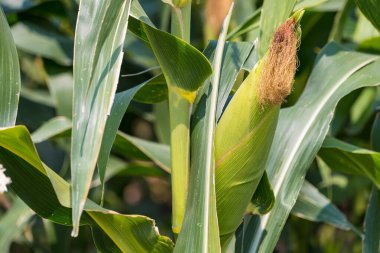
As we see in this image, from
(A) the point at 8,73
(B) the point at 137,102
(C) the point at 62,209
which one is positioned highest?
(A) the point at 8,73

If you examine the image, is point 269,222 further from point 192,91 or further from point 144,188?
point 144,188

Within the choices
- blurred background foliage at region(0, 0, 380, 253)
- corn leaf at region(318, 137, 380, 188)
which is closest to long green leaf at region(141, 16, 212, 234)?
corn leaf at region(318, 137, 380, 188)

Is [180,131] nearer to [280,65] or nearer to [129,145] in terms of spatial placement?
[280,65]

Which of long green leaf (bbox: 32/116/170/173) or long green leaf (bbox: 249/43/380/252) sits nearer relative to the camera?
long green leaf (bbox: 249/43/380/252)

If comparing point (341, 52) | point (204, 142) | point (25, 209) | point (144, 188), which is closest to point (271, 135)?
point (204, 142)

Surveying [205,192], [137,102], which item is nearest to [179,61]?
[205,192]

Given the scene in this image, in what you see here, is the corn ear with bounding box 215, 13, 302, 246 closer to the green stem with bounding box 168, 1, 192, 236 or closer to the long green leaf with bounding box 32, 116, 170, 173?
the green stem with bounding box 168, 1, 192, 236
